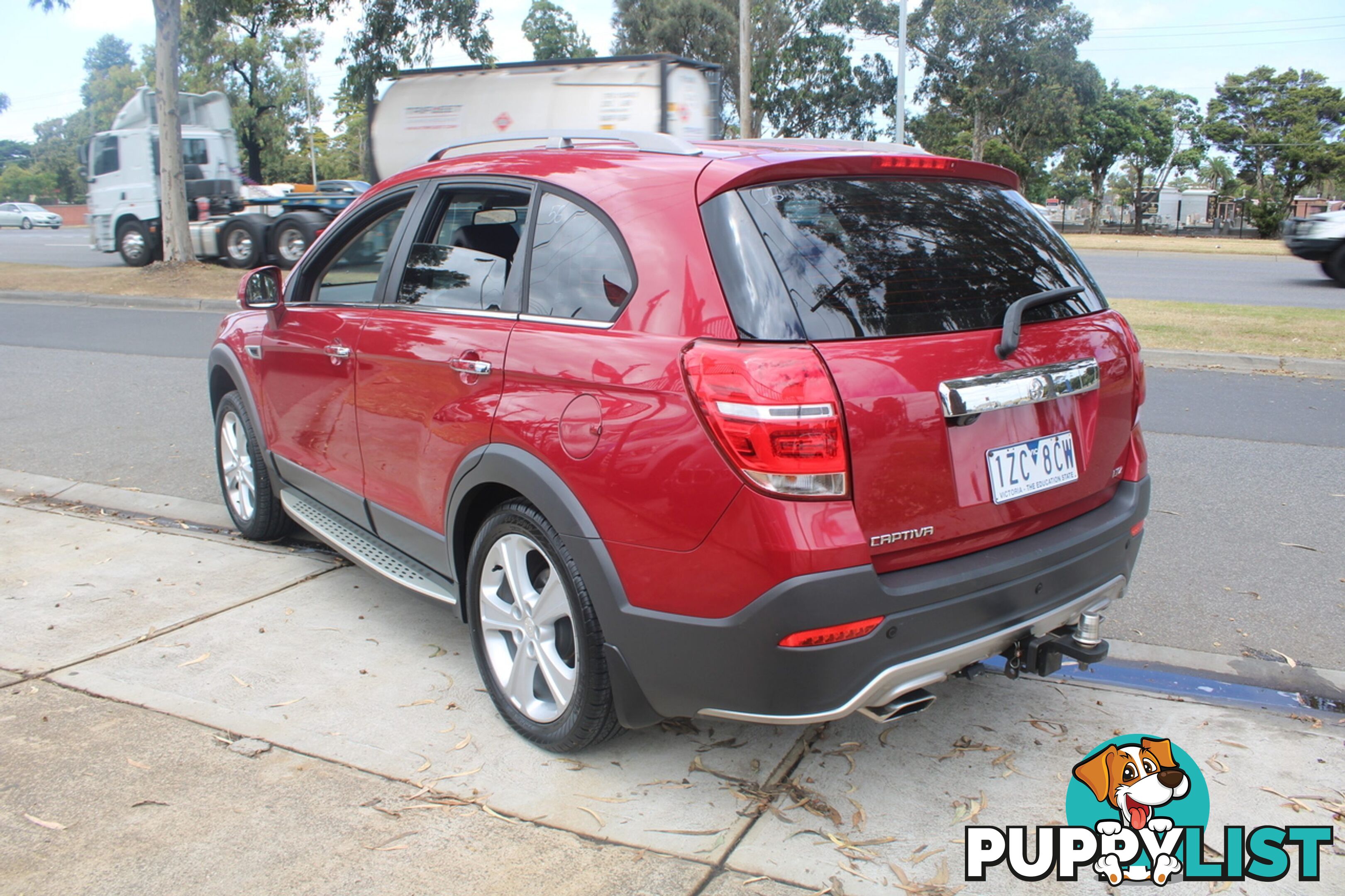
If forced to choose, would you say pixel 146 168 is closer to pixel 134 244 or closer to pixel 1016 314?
pixel 134 244

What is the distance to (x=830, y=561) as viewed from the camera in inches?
97.3

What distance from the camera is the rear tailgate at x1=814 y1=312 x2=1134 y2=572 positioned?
2.53 m

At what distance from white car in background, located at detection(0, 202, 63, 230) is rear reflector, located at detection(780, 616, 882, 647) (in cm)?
6100

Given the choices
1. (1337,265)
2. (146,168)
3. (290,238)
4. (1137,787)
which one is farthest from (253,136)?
(1137,787)

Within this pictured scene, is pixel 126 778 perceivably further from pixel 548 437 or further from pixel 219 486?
pixel 219 486

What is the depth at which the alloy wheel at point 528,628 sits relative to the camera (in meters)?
3.08

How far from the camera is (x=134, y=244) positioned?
22562 mm

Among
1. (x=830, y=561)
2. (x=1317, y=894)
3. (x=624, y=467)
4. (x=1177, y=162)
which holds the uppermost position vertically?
(x=1177, y=162)

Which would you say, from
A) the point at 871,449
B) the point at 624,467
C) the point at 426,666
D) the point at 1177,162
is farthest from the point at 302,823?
the point at 1177,162

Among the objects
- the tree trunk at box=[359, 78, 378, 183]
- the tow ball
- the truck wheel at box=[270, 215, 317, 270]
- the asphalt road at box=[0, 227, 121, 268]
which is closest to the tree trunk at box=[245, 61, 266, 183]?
the asphalt road at box=[0, 227, 121, 268]

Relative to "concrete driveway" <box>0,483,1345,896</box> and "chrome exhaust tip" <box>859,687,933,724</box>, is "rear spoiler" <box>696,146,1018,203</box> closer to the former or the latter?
"chrome exhaust tip" <box>859,687,933,724</box>

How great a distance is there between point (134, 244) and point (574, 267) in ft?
74.4

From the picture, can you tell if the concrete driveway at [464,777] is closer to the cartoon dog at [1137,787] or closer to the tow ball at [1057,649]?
the cartoon dog at [1137,787]

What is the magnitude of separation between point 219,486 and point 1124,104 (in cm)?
6140
